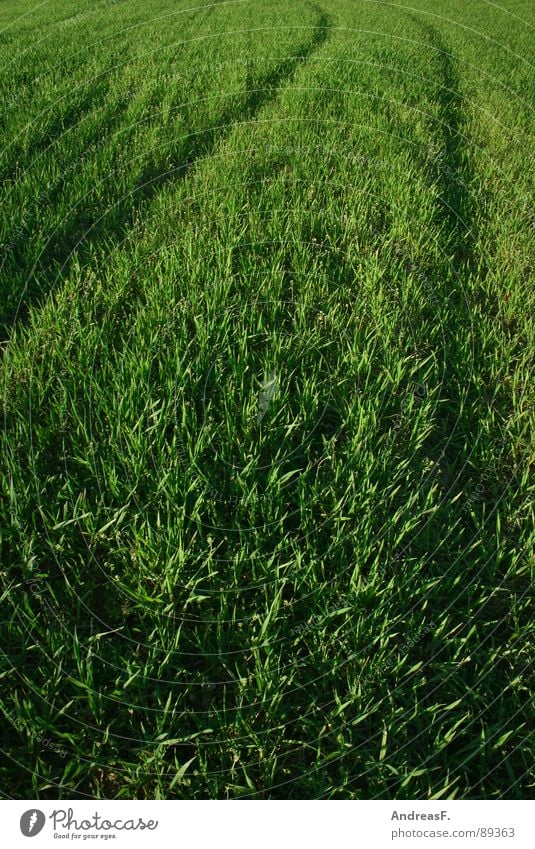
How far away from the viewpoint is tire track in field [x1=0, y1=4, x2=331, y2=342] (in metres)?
3.63

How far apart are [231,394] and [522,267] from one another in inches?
99.0

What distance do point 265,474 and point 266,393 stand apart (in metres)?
0.47

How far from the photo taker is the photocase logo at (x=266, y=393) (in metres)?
2.62

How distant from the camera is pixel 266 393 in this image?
8.84 ft
